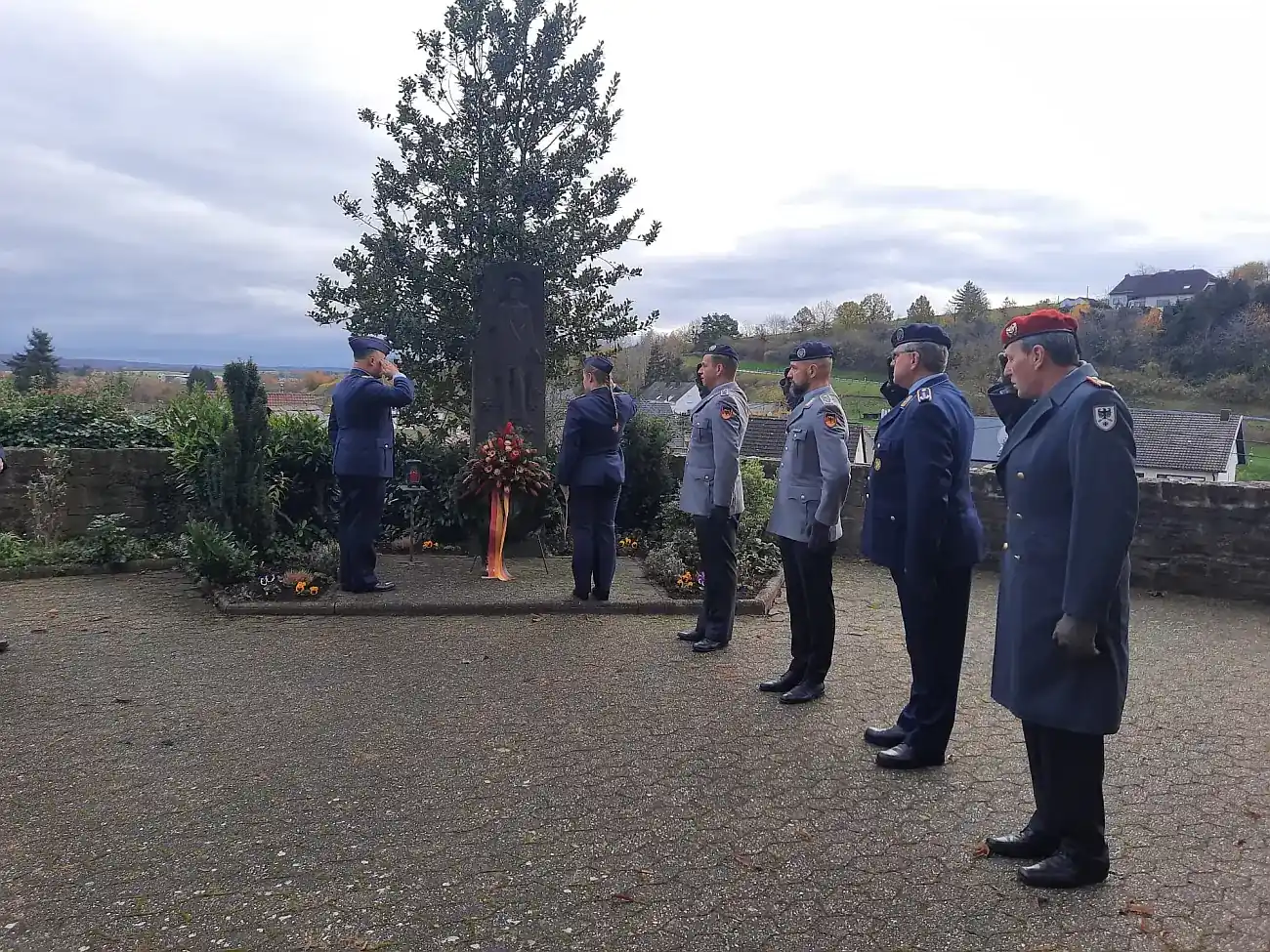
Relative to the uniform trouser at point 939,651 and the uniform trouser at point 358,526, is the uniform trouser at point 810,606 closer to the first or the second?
the uniform trouser at point 939,651

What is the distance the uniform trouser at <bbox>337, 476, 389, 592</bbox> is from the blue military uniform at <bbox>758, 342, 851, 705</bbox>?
11.4 feet

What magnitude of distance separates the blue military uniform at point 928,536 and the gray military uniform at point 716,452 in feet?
4.33

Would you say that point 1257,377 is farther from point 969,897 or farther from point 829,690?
point 969,897

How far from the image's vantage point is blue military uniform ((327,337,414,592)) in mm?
6809

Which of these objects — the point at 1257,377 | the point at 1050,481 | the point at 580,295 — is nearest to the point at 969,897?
the point at 1050,481

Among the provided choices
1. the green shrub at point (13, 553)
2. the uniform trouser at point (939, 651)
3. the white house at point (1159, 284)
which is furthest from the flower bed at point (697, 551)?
the white house at point (1159, 284)

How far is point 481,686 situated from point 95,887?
223cm

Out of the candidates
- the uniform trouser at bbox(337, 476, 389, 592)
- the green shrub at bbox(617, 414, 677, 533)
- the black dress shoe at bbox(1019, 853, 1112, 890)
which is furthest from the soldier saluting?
the green shrub at bbox(617, 414, 677, 533)

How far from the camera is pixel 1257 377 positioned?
2203 centimetres

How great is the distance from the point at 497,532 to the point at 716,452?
2.82 m

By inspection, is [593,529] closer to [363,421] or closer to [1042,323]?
[363,421]

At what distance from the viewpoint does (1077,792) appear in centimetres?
296

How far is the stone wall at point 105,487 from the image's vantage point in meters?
8.45

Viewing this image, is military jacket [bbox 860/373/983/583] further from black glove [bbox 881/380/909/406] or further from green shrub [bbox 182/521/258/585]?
green shrub [bbox 182/521/258/585]
